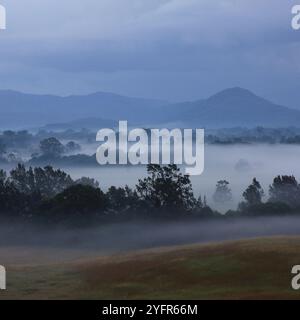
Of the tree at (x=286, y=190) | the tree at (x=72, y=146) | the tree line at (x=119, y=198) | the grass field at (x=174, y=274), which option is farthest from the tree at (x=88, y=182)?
the tree at (x=286, y=190)

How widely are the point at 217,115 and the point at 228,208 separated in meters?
3.48

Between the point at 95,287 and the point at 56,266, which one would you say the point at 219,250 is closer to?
the point at 95,287

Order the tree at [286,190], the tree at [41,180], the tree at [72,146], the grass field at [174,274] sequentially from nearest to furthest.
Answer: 1. the grass field at [174,274]
2. the tree at [72,146]
3. the tree at [41,180]
4. the tree at [286,190]

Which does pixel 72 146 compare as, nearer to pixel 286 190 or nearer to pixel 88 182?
pixel 88 182

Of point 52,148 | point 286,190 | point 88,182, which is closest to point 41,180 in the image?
point 52,148

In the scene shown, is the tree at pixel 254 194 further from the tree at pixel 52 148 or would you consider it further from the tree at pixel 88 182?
the tree at pixel 52 148

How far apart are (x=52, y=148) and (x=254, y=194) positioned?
745 cm

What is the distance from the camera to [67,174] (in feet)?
63.5

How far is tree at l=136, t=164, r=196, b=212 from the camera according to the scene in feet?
61.6

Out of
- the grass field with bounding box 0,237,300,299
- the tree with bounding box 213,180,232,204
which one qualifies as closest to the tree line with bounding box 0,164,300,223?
the tree with bounding box 213,180,232,204

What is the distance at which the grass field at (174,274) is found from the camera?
14047mm

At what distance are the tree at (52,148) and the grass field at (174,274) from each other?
4865mm
